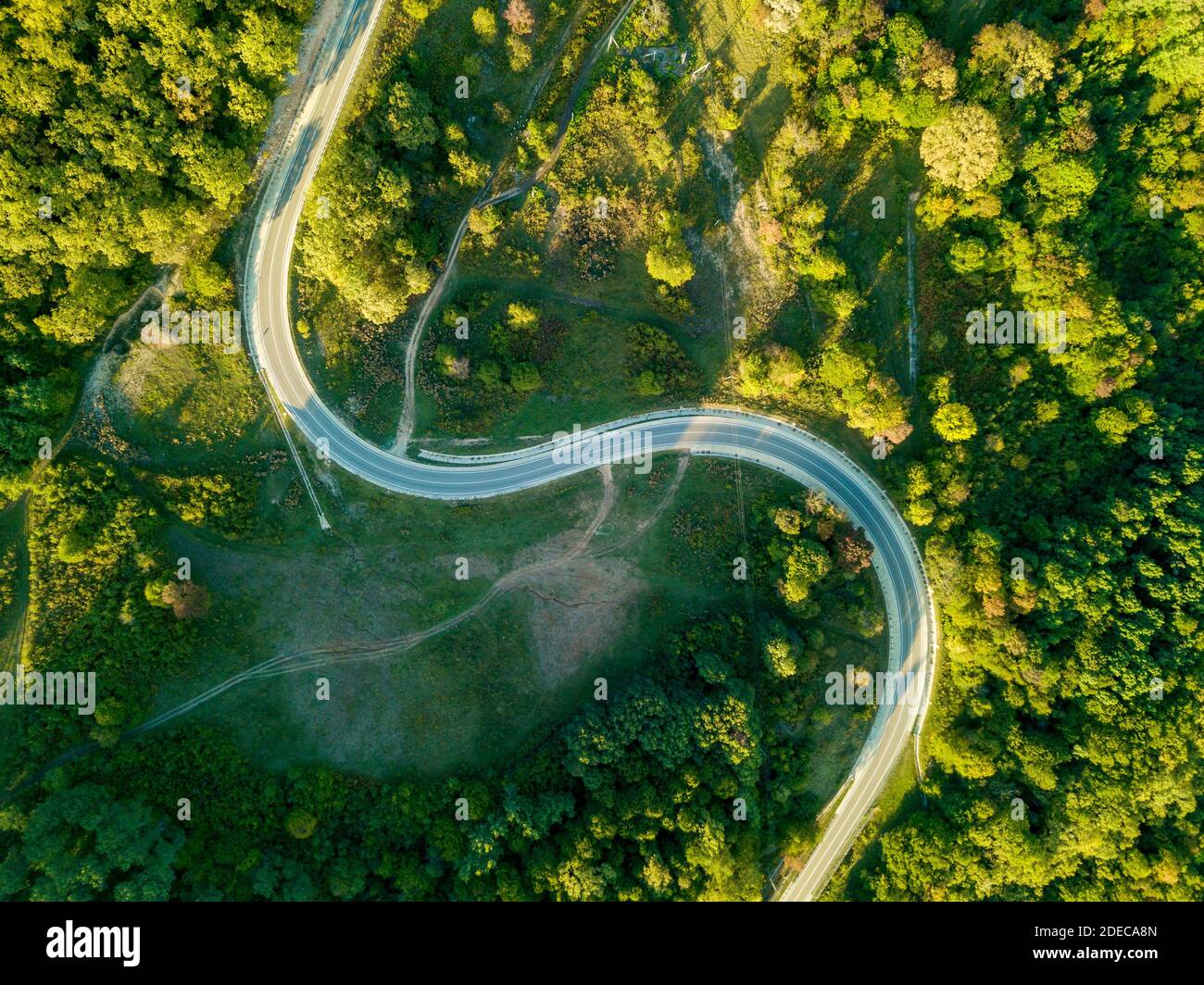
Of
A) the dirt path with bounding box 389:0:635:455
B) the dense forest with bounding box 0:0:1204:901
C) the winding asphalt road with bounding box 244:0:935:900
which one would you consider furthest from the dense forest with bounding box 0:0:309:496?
the dirt path with bounding box 389:0:635:455

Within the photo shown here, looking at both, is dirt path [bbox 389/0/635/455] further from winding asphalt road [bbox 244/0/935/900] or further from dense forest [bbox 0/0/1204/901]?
winding asphalt road [bbox 244/0/935/900]

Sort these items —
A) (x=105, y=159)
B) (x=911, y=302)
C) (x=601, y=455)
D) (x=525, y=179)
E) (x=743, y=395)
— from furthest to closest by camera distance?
(x=743, y=395), (x=601, y=455), (x=911, y=302), (x=525, y=179), (x=105, y=159)

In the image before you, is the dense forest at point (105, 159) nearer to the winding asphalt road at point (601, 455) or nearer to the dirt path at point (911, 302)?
the winding asphalt road at point (601, 455)

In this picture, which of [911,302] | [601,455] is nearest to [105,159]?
[601,455]

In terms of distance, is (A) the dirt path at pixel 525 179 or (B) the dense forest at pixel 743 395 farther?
(A) the dirt path at pixel 525 179

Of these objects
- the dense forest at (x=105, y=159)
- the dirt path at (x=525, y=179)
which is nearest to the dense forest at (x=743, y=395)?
the dense forest at (x=105, y=159)

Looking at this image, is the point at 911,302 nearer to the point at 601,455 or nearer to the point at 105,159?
the point at 601,455

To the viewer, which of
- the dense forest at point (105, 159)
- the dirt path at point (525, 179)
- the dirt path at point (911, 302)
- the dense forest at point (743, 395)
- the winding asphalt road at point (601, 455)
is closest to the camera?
the dense forest at point (105, 159)
